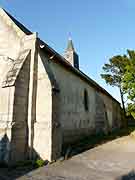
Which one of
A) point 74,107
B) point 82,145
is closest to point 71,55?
point 74,107

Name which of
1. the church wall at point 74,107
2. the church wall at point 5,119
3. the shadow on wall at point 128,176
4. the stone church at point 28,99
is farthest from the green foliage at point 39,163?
the shadow on wall at point 128,176

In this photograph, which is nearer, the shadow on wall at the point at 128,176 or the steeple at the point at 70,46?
the shadow on wall at the point at 128,176

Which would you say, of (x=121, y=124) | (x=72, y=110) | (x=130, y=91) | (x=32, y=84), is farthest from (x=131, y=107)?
(x=121, y=124)

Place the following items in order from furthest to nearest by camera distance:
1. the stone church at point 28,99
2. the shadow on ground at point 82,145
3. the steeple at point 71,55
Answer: the steeple at point 71,55 < the shadow on ground at point 82,145 < the stone church at point 28,99

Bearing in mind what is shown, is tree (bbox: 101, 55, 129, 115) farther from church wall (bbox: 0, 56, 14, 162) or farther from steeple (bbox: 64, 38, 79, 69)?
church wall (bbox: 0, 56, 14, 162)

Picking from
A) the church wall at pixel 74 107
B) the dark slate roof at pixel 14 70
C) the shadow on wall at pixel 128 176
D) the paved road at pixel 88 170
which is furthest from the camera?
the church wall at pixel 74 107

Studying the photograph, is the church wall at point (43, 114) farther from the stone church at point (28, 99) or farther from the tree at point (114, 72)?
the tree at point (114, 72)

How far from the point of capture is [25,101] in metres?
9.85

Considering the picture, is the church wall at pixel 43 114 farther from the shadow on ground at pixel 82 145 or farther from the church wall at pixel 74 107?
the shadow on ground at pixel 82 145

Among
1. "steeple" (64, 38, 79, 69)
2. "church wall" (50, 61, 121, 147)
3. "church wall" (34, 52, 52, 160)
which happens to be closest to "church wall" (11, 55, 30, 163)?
"church wall" (34, 52, 52, 160)

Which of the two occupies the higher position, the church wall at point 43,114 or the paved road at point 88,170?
the church wall at point 43,114

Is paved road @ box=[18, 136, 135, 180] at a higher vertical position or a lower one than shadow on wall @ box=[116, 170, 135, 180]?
higher

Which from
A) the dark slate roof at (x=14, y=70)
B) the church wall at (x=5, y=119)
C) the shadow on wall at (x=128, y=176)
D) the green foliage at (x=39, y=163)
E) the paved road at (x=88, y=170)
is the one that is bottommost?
the shadow on wall at (x=128, y=176)

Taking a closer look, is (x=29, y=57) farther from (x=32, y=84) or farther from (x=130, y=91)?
(x=130, y=91)
